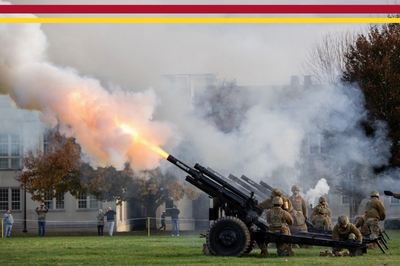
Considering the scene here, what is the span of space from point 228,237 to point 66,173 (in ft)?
63.2

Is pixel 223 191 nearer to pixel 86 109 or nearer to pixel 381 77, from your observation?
pixel 86 109

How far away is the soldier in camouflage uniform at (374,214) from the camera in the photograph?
18.3 metres

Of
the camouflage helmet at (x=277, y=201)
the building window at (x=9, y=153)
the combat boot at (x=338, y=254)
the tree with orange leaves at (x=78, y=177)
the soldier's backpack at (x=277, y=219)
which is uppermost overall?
the building window at (x=9, y=153)

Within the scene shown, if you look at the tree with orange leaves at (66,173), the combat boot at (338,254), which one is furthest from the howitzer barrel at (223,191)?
the tree with orange leaves at (66,173)

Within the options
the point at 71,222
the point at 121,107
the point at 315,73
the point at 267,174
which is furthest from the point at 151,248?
the point at 71,222

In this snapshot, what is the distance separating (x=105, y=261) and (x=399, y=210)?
111 feet

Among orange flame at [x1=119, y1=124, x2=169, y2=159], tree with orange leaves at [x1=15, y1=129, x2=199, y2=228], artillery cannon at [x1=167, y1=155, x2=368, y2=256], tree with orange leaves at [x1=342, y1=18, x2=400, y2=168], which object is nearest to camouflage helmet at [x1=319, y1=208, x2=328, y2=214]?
artillery cannon at [x1=167, y1=155, x2=368, y2=256]

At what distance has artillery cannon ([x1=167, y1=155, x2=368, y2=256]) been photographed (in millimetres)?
15994

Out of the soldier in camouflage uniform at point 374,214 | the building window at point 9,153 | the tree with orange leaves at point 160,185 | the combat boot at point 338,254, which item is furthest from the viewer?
the building window at point 9,153

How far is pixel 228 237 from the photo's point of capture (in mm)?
16172

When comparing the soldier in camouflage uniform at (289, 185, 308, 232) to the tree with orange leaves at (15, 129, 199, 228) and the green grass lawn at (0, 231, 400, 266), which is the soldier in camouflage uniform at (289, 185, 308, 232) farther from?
the tree with orange leaves at (15, 129, 199, 228)

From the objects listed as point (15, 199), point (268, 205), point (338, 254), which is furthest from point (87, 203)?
point (338, 254)

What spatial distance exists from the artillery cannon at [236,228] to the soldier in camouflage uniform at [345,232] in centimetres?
23

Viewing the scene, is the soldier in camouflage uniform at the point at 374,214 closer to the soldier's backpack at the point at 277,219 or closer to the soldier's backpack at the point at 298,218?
the soldier's backpack at the point at 298,218
